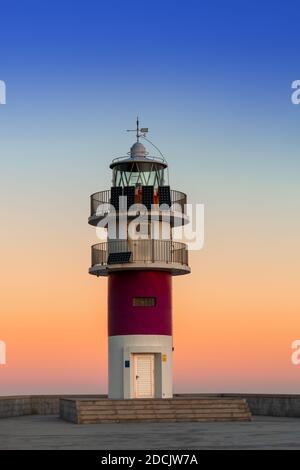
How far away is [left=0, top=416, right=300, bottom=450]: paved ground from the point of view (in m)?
24.2

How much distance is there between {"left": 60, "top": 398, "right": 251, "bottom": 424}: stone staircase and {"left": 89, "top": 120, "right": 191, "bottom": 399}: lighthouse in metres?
4.14

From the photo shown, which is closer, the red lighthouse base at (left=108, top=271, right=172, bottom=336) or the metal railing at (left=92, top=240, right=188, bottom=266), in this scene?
the metal railing at (left=92, top=240, right=188, bottom=266)

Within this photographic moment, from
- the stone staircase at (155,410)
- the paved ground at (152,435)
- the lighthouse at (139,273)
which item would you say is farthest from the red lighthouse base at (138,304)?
the paved ground at (152,435)

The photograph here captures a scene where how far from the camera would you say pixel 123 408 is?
35531mm

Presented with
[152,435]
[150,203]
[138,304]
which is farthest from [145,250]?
[152,435]

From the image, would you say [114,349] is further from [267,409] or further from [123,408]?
[267,409]

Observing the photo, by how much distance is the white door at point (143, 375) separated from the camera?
4031cm

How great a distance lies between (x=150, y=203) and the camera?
40031mm

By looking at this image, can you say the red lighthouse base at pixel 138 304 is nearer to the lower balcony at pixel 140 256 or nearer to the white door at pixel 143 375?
the lower balcony at pixel 140 256

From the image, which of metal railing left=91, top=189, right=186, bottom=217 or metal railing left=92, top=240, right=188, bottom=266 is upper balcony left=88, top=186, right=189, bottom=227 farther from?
metal railing left=92, top=240, right=188, bottom=266

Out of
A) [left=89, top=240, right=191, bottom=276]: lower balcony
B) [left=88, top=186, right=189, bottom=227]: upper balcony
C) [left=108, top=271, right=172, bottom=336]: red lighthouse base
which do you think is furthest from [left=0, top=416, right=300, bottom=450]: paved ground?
[left=88, top=186, right=189, bottom=227]: upper balcony

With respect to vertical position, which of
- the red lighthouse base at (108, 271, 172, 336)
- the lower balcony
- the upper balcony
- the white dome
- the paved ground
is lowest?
the paved ground

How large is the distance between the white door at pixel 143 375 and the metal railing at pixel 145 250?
4524mm
